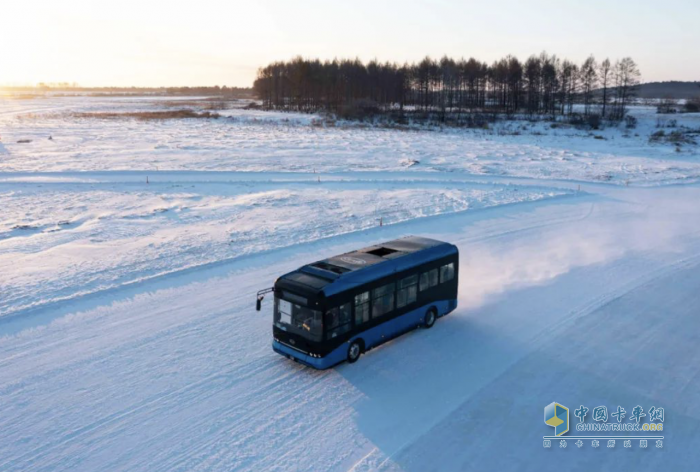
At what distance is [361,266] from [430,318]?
312cm

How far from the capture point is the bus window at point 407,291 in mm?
14859

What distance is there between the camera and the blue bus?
13172mm

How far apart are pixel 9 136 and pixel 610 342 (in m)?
65.4

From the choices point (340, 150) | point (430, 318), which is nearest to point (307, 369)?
point (430, 318)

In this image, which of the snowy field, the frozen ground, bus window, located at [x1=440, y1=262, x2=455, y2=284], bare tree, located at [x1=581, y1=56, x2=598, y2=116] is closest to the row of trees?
bare tree, located at [x1=581, y1=56, x2=598, y2=116]

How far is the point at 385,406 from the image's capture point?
12164 mm

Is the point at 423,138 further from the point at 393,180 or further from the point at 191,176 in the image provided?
the point at 191,176

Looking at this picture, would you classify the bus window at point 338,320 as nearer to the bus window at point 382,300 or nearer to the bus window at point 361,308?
the bus window at point 361,308

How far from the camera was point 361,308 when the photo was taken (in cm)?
1382

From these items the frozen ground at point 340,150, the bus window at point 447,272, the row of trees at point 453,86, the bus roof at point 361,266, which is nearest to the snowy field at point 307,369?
the bus window at point 447,272

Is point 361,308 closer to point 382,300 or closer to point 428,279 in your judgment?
point 382,300

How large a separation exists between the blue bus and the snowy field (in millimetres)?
582

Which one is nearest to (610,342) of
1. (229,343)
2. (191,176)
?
(229,343)

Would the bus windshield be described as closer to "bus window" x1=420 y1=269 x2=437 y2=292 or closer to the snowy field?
the snowy field
